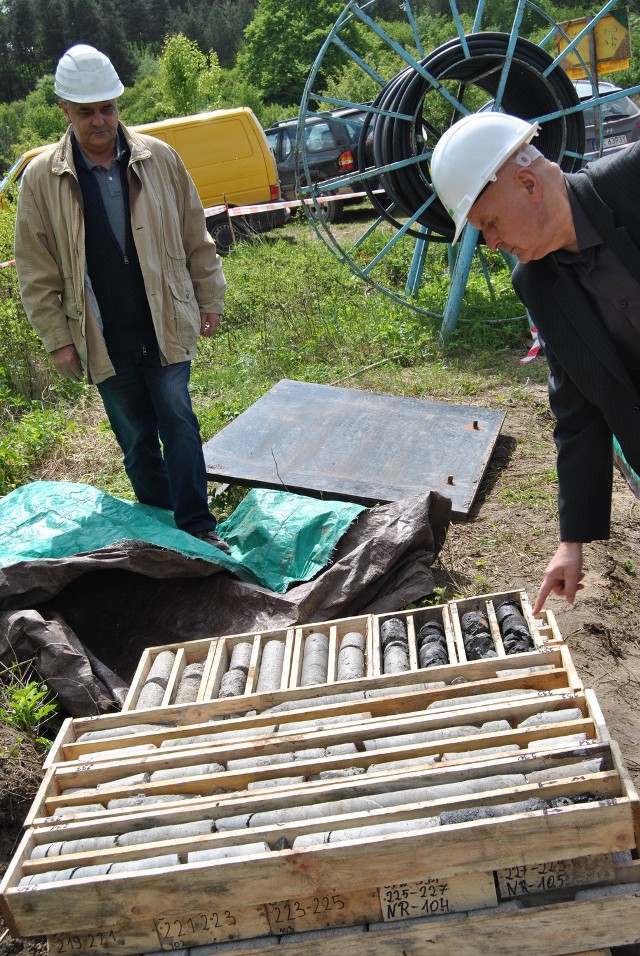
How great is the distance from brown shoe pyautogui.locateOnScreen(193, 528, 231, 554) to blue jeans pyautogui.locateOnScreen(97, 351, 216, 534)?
2cm

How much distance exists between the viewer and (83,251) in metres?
4.03

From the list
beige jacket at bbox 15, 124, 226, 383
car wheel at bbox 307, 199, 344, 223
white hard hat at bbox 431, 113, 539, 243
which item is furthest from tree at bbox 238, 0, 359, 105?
white hard hat at bbox 431, 113, 539, 243

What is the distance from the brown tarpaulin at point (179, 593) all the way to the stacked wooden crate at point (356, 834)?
3.47ft

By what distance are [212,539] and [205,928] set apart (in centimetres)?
229

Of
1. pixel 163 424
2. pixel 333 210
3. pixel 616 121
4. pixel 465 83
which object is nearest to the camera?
pixel 163 424

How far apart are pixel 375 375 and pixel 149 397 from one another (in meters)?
2.90

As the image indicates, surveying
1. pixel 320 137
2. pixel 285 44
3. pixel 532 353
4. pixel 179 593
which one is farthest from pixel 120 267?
pixel 285 44

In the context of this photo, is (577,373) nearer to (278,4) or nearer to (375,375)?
(375,375)

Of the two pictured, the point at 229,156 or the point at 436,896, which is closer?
the point at 436,896

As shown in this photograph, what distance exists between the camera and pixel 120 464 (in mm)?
6039

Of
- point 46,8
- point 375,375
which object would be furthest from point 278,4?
point 375,375

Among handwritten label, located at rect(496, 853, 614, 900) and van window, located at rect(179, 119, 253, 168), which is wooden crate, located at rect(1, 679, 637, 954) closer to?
handwritten label, located at rect(496, 853, 614, 900)

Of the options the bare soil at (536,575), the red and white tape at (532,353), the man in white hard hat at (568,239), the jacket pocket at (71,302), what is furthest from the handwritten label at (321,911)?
the red and white tape at (532,353)

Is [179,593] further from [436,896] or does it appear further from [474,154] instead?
[474,154]
